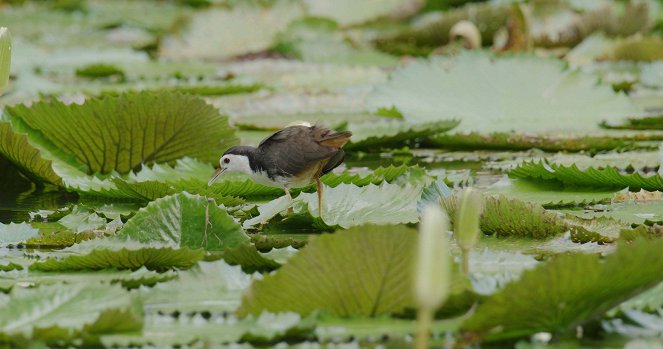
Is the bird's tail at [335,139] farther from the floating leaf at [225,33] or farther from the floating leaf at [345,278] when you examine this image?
the floating leaf at [225,33]

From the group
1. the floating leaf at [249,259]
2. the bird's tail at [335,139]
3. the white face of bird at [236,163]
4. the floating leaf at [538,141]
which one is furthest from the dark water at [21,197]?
the floating leaf at [538,141]

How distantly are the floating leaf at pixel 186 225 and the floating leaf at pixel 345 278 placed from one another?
1.31 ft

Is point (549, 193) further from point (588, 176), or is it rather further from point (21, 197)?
point (21, 197)

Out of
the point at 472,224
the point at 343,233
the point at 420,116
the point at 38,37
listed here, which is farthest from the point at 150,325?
the point at 38,37

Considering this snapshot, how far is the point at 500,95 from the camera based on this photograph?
10.5 ft

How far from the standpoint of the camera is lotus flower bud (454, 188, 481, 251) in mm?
1241

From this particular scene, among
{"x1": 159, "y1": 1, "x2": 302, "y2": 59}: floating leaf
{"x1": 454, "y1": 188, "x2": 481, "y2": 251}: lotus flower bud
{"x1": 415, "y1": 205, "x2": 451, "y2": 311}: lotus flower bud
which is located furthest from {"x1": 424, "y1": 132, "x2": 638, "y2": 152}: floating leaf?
{"x1": 159, "y1": 1, "x2": 302, "y2": 59}: floating leaf

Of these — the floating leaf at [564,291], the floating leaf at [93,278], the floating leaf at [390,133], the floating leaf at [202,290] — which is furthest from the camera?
the floating leaf at [390,133]

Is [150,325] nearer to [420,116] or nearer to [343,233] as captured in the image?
[343,233]

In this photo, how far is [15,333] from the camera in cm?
117

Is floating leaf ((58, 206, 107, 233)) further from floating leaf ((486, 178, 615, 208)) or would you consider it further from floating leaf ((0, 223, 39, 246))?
floating leaf ((486, 178, 615, 208))

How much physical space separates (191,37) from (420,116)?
2717 mm

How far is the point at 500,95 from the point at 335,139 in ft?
4.45

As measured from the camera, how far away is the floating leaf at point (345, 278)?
1234mm
